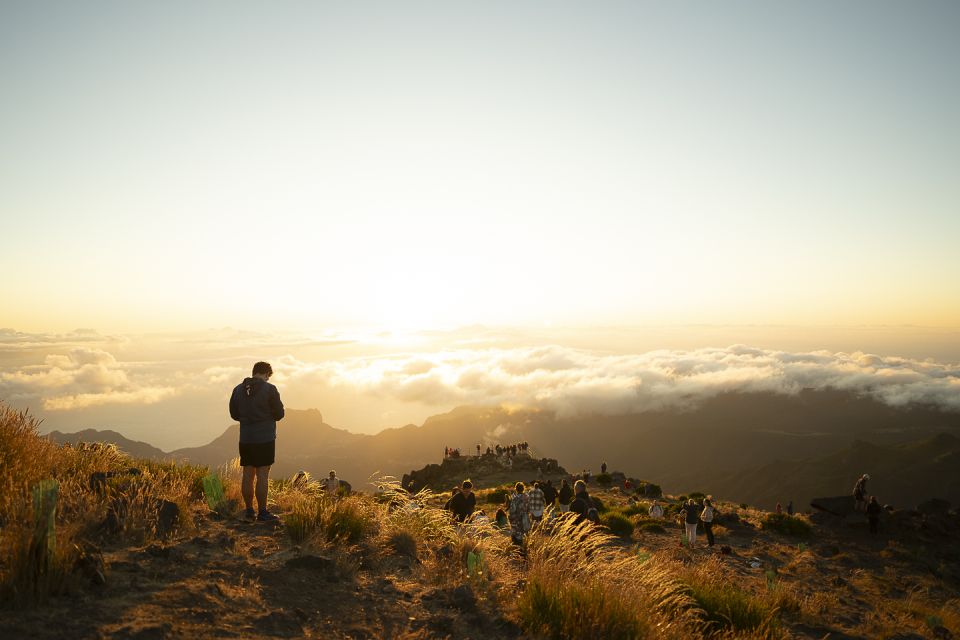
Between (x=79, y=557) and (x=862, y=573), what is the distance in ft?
69.2

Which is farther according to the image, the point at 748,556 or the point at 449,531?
the point at 748,556

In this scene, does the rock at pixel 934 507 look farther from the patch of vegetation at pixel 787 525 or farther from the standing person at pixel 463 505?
the standing person at pixel 463 505

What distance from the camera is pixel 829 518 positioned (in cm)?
2408

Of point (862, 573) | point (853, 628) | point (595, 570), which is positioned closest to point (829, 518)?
point (862, 573)

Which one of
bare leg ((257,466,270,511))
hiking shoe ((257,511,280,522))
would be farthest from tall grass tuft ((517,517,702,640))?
bare leg ((257,466,270,511))

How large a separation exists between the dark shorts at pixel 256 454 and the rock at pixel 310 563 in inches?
69.0

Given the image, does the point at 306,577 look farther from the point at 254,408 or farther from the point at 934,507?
the point at 934,507

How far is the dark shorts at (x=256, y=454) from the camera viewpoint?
24.3 feet

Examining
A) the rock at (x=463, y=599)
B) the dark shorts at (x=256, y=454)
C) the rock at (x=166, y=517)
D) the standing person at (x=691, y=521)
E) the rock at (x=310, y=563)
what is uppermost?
the dark shorts at (x=256, y=454)

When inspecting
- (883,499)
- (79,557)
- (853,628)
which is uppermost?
(79,557)

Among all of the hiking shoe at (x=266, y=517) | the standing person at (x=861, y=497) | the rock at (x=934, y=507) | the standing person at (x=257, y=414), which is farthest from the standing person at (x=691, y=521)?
the standing person at (x=257, y=414)

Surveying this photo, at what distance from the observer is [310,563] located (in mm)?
6031

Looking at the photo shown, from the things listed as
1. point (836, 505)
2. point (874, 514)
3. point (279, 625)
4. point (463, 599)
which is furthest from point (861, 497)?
point (279, 625)

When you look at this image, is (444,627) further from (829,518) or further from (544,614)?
(829,518)
